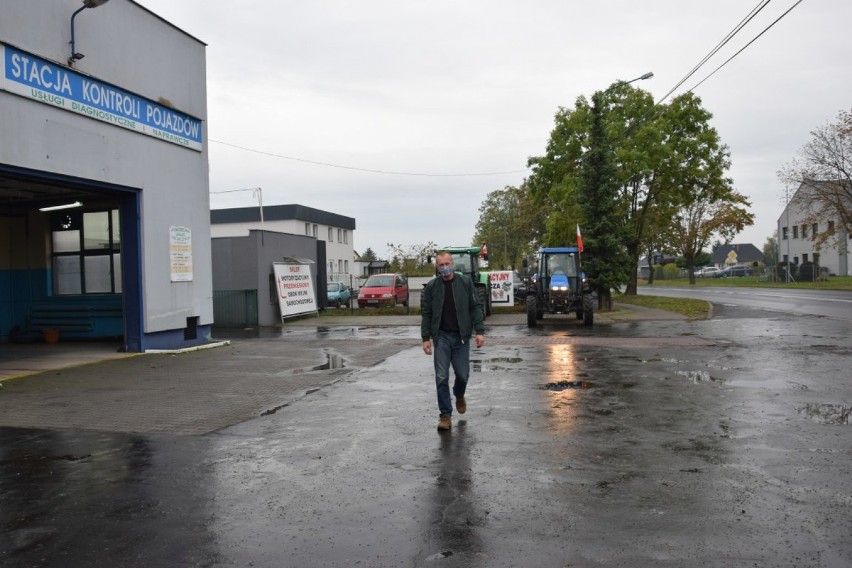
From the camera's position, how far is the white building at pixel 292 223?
5809cm

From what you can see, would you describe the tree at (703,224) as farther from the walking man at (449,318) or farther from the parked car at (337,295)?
the walking man at (449,318)

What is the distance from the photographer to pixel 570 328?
20234mm

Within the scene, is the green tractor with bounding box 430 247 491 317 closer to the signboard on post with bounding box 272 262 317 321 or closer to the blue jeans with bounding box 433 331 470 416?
the signboard on post with bounding box 272 262 317 321

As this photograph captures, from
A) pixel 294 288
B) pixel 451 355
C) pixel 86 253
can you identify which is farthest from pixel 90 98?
pixel 294 288

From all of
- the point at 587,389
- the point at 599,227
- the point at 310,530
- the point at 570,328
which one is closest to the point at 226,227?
the point at 599,227

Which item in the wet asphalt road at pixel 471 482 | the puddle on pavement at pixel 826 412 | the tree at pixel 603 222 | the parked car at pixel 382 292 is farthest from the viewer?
the parked car at pixel 382 292

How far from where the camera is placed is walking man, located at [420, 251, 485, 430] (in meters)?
7.42

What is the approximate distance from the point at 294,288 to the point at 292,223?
32.9 m

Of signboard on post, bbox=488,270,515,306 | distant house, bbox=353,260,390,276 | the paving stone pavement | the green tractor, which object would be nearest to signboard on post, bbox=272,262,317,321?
the green tractor

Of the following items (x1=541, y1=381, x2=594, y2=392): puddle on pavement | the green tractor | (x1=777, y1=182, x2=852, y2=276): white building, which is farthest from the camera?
(x1=777, y1=182, x2=852, y2=276): white building

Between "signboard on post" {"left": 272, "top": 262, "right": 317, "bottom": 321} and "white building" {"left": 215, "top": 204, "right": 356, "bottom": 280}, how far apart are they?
25287mm

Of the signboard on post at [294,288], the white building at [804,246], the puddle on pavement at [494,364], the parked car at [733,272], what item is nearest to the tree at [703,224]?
the white building at [804,246]

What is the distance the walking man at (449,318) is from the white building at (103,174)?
8.14m

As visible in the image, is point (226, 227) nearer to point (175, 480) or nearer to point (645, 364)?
point (645, 364)
